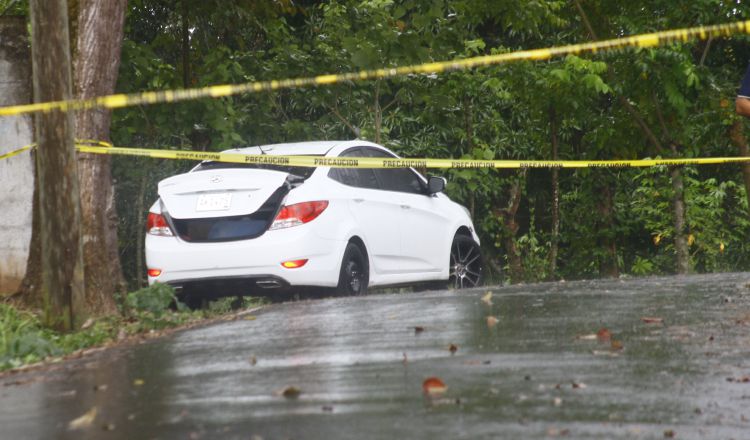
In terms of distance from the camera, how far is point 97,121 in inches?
449

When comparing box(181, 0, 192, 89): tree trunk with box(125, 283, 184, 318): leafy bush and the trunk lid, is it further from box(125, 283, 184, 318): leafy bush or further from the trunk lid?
box(125, 283, 184, 318): leafy bush

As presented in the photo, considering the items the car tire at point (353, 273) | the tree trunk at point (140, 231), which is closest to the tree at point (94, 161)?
the car tire at point (353, 273)

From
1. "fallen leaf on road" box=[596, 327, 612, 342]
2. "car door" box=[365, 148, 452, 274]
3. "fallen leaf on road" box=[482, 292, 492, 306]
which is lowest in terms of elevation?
"fallen leaf on road" box=[596, 327, 612, 342]

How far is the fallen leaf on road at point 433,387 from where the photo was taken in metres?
6.13

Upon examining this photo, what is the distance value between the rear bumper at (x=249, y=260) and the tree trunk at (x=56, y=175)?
6.99ft

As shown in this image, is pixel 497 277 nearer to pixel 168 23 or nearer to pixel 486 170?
pixel 486 170

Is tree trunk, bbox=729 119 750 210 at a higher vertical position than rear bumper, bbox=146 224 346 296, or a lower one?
higher

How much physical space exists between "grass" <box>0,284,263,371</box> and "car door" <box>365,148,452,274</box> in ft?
7.35

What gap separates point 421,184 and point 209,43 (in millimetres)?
5011

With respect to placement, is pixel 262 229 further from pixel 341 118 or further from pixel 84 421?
pixel 341 118

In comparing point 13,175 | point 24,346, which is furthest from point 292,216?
point 24,346

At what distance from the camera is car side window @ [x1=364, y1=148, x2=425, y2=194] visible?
13344 mm

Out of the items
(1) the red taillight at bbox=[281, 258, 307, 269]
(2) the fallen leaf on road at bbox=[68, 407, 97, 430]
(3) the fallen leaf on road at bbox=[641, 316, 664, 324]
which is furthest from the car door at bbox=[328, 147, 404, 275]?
(2) the fallen leaf on road at bbox=[68, 407, 97, 430]

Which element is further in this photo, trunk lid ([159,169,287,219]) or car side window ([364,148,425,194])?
car side window ([364,148,425,194])
